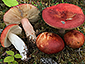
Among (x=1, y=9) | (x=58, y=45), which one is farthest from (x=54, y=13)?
(x=1, y=9)

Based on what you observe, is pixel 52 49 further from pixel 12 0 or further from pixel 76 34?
pixel 12 0

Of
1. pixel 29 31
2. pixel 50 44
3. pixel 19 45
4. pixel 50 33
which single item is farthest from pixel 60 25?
pixel 19 45

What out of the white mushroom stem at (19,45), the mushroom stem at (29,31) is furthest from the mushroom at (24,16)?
the white mushroom stem at (19,45)

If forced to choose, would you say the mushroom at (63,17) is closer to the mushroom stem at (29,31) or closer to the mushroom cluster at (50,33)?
the mushroom cluster at (50,33)

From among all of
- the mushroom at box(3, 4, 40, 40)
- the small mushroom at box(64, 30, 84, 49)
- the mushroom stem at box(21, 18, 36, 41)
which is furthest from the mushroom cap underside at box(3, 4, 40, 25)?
the small mushroom at box(64, 30, 84, 49)

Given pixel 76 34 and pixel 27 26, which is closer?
pixel 76 34

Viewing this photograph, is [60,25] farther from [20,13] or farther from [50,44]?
[20,13]
